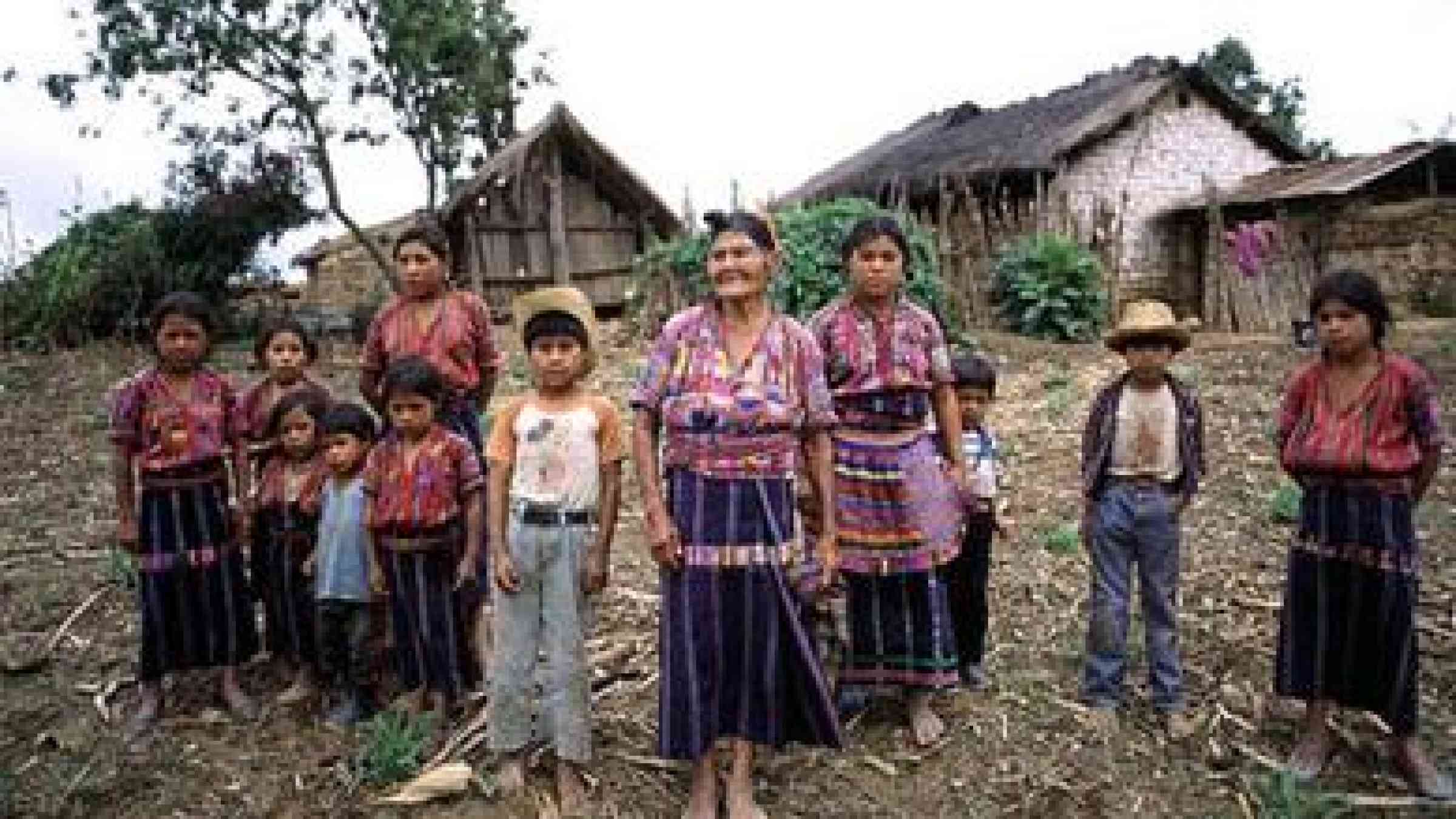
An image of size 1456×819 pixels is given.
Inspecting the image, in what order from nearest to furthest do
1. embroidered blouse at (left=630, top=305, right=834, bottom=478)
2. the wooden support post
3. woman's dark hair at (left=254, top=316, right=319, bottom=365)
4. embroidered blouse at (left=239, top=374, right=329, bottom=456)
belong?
embroidered blouse at (left=630, top=305, right=834, bottom=478) → embroidered blouse at (left=239, top=374, right=329, bottom=456) → woman's dark hair at (left=254, top=316, right=319, bottom=365) → the wooden support post

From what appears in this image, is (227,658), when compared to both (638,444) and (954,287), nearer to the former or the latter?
(638,444)

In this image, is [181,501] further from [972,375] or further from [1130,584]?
[1130,584]

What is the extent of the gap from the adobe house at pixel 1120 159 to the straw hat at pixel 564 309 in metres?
14.1

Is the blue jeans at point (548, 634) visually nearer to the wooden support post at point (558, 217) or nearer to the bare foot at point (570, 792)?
the bare foot at point (570, 792)

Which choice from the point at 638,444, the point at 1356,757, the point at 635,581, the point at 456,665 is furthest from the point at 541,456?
the point at 1356,757

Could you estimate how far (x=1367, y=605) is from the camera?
3.54 m

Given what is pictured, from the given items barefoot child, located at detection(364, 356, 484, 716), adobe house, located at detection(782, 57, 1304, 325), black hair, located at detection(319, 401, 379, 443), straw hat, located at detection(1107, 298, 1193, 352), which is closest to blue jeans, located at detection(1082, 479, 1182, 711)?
straw hat, located at detection(1107, 298, 1193, 352)

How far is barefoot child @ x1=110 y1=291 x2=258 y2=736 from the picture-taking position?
4.02m

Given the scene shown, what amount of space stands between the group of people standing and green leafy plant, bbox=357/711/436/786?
0.21 meters

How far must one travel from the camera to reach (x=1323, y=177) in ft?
59.0

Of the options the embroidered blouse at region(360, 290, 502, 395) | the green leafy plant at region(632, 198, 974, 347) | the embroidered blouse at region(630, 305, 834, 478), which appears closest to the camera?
the embroidered blouse at region(630, 305, 834, 478)

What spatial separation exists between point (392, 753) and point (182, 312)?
1699 mm

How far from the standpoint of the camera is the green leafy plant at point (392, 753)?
141 inches

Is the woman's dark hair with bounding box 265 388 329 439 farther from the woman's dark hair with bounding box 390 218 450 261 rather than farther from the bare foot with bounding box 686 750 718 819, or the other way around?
the bare foot with bounding box 686 750 718 819
